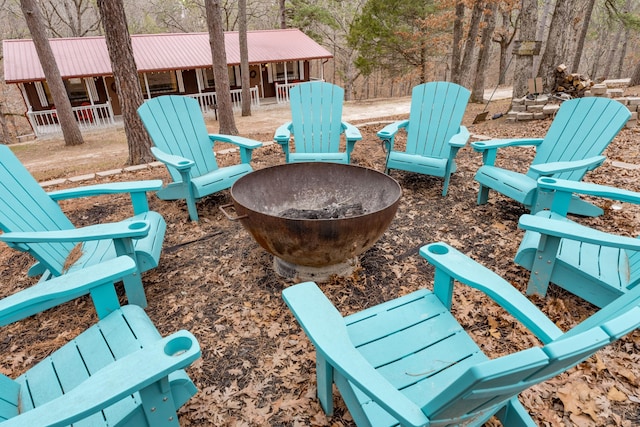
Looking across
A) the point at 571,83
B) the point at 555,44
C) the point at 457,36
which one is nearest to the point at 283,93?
the point at 457,36

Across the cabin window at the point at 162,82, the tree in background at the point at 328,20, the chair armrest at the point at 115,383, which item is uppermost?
the tree in background at the point at 328,20

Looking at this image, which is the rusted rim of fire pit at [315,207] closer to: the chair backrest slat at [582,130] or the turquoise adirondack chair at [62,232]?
the turquoise adirondack chair at [62,232]

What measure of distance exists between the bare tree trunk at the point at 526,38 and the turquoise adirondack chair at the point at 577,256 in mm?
4982

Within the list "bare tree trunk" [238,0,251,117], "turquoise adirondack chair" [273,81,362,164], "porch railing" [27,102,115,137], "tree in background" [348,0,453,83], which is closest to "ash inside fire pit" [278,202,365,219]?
"turquoise adirondack chair" [273,81,362,164]

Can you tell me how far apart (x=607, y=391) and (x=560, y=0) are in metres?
6.94

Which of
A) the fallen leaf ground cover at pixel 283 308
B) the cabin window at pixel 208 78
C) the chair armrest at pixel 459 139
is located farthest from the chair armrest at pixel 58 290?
the cabin window at pixel 208 78

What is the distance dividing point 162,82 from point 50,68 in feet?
24.0

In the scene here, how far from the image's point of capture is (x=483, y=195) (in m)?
3.33

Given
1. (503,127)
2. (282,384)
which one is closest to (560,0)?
(503,127)

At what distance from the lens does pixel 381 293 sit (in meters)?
2.29

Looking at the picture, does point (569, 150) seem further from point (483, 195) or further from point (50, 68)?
point (50, 68)

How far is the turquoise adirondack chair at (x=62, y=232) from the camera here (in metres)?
Result: 1.72

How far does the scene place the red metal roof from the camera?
11023 millimetres

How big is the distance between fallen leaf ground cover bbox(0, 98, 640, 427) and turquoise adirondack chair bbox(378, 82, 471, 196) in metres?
0.34
